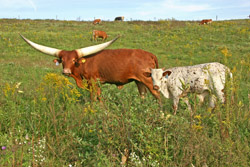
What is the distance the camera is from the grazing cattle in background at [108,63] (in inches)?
243

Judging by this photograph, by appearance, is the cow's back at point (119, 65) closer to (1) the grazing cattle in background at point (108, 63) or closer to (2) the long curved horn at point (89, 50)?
(1) the grazing cattle in background at point (108, 63)

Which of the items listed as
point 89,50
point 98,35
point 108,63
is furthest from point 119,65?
point 98,35

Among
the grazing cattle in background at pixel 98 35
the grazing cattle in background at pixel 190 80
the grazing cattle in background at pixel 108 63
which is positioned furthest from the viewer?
the grazing cattle in background at pixel 98 35

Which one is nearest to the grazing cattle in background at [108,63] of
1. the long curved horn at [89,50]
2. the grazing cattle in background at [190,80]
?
the long curved horn at [89,50]

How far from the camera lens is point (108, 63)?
6359 mm

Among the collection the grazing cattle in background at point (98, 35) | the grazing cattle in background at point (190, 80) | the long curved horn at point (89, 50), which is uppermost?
the grazing cattle in background at point (98, 35)

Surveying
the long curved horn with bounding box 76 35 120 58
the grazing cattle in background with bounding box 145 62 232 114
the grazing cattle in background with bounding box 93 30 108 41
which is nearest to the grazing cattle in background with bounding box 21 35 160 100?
the long curved horn with bounding box 76 35 120 58

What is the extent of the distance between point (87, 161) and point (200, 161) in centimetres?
146

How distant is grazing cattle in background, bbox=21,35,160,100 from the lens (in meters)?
6.16

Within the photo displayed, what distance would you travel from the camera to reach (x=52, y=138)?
3.64 m

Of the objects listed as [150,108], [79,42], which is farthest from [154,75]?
[79,42]

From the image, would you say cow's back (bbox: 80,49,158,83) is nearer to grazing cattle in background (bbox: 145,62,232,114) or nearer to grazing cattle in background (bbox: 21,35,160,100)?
grazing cattle in background (bbox: 21,35,160,100)

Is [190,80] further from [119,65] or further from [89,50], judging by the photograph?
[89,50]

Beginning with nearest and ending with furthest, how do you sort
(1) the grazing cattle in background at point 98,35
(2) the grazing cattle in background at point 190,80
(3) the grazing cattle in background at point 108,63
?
(2) the grazing cattle in background at point 190,80, (3) the grazing cattle in background at point 108,63, (1) the grazing cattle in background at point 98,35
